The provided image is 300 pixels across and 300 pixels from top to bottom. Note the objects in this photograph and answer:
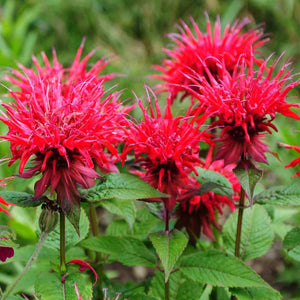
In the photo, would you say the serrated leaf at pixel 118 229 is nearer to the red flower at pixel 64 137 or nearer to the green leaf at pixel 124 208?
the green leaf at pixel 124 208

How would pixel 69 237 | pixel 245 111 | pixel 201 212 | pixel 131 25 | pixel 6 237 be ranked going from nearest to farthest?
1. pixel 6 237
2. pixel 245 111
3. pixel 69 237
4. pixel 201 212
5. pixel 131 25

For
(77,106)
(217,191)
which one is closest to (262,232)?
(217,191)

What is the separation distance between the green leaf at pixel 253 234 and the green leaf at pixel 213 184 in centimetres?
11

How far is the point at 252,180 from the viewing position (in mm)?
801

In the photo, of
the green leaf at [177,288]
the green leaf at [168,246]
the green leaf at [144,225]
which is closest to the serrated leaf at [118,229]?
the green leaf at [144,225]

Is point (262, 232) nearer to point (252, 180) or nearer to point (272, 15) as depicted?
point (252, 180)

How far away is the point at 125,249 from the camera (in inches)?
35.8

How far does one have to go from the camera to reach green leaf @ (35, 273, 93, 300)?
2.53 ft

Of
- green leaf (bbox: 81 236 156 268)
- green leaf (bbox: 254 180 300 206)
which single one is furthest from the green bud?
green leaf (bbox: 254 180 300 206)

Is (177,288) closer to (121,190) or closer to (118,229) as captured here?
(118,229)

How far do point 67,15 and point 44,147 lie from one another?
256 cm

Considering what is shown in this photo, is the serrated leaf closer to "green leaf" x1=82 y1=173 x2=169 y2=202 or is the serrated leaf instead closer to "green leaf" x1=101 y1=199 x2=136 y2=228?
"green leaf" x1=101 y1=199 x2=136 y2=228

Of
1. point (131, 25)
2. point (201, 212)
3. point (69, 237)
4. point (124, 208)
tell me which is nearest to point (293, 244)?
point (201, 212)

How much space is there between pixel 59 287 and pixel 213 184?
33cm
